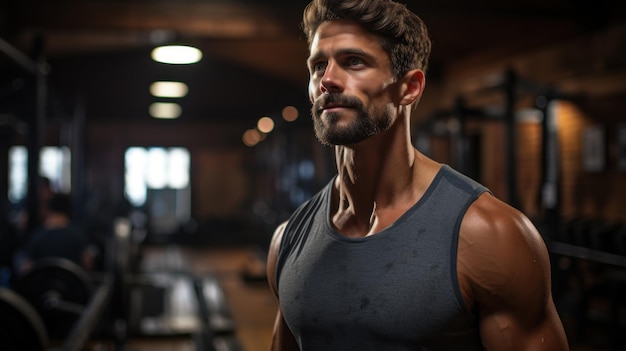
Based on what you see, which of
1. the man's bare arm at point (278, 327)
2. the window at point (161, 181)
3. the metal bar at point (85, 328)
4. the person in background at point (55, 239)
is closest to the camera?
the man's bare arm at point (278, 327)

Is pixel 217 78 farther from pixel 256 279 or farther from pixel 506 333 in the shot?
pixel 506 333

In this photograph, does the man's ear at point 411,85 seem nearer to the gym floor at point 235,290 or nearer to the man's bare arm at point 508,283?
the man's bare arm at point 508,283

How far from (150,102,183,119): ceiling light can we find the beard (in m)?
9.77

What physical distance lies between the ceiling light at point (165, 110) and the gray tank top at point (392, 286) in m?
9.74

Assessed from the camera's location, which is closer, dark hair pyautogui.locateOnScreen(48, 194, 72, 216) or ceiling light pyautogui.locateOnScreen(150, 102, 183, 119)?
dark hair pyautogui.locateOnScreen(48, 194, 72, 216)

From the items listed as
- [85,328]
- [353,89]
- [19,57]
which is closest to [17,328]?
[85,328]

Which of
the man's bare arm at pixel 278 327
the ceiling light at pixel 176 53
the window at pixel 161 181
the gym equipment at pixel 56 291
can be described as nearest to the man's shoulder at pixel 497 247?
the man's bare arm at pixel 278 327

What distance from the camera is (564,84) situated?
5.95 m

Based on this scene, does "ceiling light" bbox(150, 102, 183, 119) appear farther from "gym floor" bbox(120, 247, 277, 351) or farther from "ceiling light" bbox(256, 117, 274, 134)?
"gym floor" bbox(120, 247, 277, 351)

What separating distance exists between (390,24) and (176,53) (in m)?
3.47

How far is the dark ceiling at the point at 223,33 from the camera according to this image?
5.40 m

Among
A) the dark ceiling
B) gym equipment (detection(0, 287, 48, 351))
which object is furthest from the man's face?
the dark ceiling

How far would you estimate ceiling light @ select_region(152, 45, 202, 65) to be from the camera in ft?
13.6

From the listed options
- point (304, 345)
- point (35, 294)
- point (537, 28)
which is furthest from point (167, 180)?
point (304, 345)
